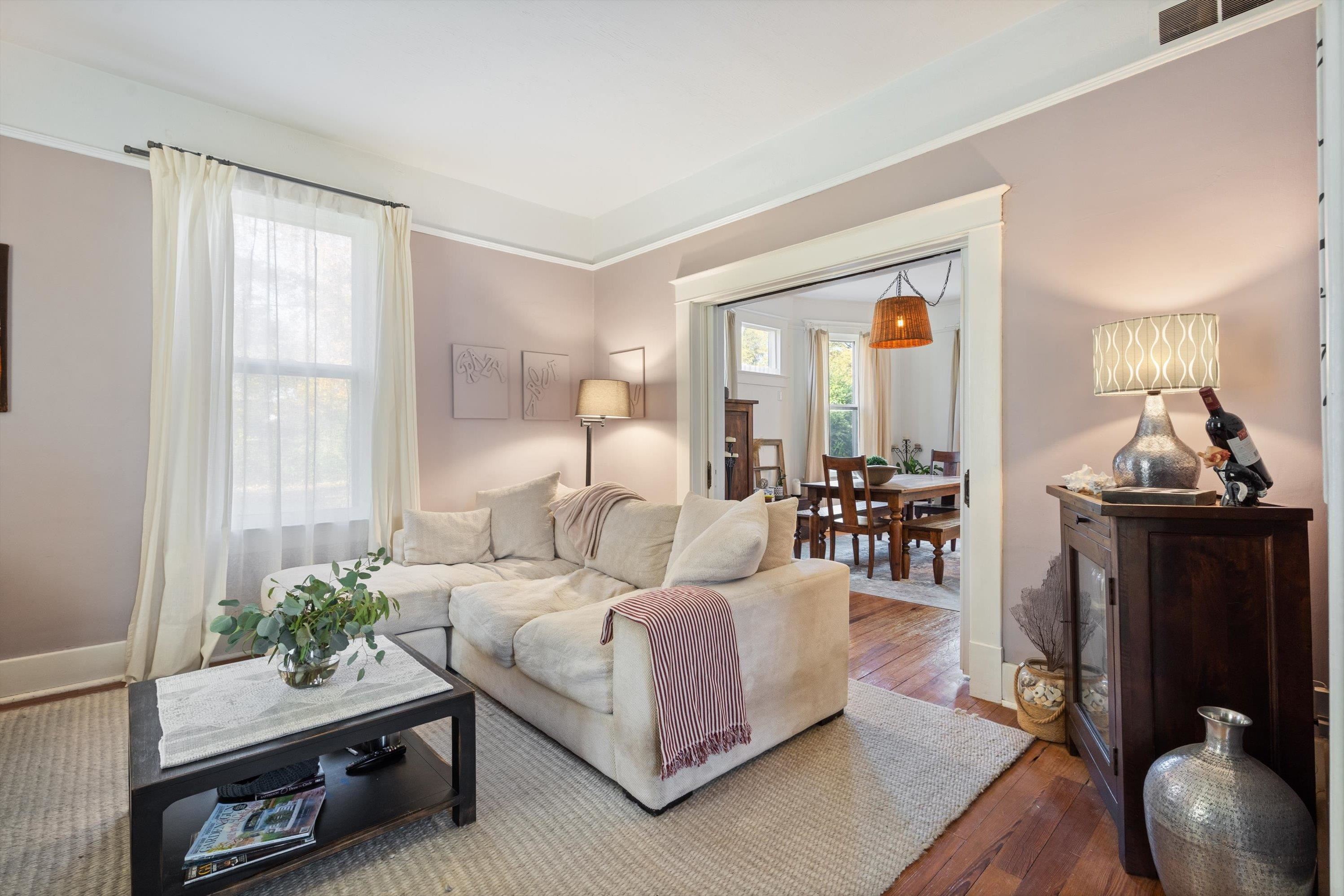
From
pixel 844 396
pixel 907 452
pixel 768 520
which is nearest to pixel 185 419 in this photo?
pixel 768 520

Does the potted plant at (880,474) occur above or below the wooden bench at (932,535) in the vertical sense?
above

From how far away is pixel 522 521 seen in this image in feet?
12.2

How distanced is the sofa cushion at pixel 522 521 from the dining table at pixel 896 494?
2.44 metres

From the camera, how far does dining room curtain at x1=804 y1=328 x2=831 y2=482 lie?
7.56 m

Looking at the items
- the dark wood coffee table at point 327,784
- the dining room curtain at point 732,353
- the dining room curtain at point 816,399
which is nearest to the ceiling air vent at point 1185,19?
the dark wood coffee table at point 327,784

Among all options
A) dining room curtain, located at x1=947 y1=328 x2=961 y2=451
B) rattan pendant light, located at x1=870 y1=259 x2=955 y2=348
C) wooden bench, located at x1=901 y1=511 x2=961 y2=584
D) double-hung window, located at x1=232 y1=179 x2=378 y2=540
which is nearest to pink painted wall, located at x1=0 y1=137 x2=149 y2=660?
double-hung window, located at x1=232 y1=179 x2=378 y2=540

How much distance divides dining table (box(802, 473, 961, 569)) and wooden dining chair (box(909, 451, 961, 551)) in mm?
154

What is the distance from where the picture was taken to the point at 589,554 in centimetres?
339

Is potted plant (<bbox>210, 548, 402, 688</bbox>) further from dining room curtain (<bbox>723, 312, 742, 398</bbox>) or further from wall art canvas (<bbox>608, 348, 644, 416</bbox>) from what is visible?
dining room curtain (<bbox>723, 312, 742, 398</bbox>)

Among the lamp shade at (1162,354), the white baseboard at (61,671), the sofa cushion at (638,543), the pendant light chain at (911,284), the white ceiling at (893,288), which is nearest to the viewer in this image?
the lamp shade at (1162,354)

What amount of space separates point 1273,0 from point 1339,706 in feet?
7.83

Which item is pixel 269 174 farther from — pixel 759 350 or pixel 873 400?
pixel 873 400

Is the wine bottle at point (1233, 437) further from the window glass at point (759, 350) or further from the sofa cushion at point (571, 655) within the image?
the window glass at point (759, 350)

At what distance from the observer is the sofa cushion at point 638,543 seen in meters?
3.01
